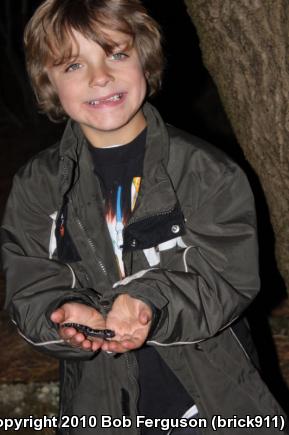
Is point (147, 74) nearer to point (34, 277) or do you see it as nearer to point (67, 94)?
point (67, 94)

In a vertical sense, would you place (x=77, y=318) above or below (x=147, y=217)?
below

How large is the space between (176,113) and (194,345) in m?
7.63

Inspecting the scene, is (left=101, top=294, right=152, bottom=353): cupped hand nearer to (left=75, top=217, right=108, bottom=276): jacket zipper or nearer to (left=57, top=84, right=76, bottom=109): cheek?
(left=75, top=217, right=108, bottom=276): jacket zipper

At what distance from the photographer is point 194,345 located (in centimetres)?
235

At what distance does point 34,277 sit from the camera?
7.86 ft

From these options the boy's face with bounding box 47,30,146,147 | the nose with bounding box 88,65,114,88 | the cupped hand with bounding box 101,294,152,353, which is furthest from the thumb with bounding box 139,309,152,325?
the nose with bounding box 88,65,114,88

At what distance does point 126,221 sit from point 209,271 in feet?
1.23

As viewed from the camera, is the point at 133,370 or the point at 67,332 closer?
the point at 67,332

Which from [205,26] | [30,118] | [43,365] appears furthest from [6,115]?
[205,26]

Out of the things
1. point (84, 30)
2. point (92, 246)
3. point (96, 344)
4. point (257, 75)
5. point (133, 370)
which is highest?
point (84, 30)

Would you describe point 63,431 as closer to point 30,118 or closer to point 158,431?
point 158,431

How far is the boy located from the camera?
7.30 feet

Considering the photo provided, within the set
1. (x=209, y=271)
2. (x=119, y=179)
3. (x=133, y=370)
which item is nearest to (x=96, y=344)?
(x=133, y=370)

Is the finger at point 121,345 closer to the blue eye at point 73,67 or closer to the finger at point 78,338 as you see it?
the finger at point 78,338
